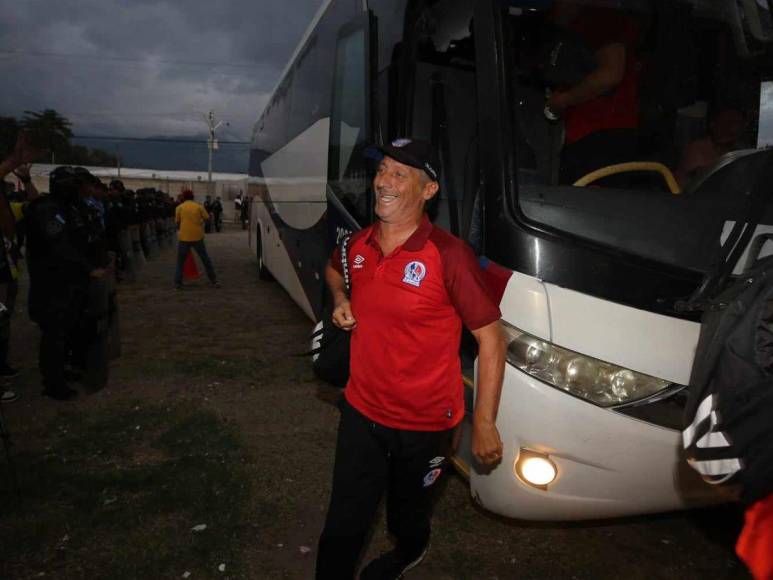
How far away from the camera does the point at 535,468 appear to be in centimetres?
245

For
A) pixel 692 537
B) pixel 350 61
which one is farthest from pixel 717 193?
pixel 350 61

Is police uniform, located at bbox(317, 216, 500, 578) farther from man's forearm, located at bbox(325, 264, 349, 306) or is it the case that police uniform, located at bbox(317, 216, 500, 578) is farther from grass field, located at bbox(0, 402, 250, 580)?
grass field, located at bbox(0, 402, 250, 580)

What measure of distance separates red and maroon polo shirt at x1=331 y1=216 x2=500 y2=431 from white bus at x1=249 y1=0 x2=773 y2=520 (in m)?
0.38

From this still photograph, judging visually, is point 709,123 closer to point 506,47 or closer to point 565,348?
point 506,47

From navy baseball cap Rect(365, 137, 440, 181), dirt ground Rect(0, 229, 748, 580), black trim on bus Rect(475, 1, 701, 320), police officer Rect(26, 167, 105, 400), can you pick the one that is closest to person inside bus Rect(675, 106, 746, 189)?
black trim on bus Rect(475, 1, 701, 320)

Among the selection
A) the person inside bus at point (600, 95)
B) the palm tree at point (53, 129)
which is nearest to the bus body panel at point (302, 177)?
the person inside bus at point (600, 95)

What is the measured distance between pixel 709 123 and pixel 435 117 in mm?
1668

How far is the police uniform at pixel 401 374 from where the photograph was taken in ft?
6.93

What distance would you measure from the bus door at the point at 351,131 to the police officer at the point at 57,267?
2.21m

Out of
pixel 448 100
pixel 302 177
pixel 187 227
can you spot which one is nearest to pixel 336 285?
pixel 448 100

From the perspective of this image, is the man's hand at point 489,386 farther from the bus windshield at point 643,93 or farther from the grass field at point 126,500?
the grass field at point 126,500

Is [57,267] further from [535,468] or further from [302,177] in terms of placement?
[535,468]

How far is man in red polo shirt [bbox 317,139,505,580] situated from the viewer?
212cm

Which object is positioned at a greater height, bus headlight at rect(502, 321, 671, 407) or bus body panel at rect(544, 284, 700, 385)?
bus body panel at rect(544, 284, 700, 385)
